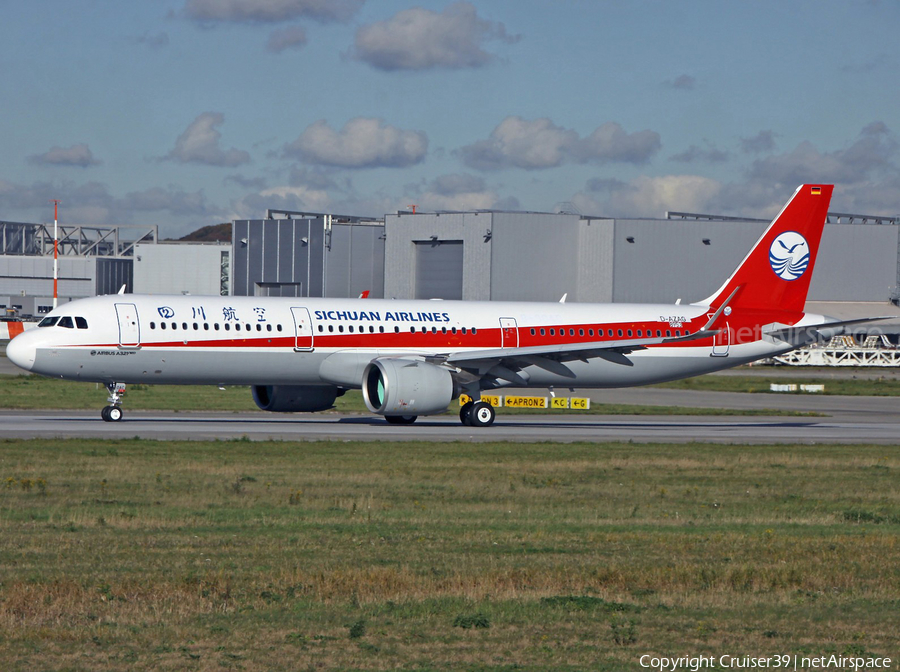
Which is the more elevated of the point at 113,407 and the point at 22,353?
the point at 22,353

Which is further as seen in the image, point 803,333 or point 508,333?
point 803,333

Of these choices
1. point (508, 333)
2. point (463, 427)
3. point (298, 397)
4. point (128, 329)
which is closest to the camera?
point (128, 329)

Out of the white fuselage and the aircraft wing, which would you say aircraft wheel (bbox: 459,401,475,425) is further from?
the white fuselage

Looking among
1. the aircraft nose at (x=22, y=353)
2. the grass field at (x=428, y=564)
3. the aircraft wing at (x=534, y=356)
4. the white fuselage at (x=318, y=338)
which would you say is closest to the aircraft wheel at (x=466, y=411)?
the aircraft wing at (x=534, y=356)

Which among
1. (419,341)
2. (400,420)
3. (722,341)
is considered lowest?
(400,420)

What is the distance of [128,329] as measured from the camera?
120 feet

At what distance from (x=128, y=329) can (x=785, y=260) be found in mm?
25828

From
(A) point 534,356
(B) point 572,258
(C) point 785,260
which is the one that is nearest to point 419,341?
(A) point 534,356

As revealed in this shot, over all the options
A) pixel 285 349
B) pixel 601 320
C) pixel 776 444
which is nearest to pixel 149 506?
pixel 285 349

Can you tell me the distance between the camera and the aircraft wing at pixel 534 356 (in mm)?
39062

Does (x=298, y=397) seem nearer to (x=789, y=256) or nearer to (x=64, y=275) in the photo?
(x=789, y=256)

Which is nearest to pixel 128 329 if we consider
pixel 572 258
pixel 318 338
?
pixel 318 338

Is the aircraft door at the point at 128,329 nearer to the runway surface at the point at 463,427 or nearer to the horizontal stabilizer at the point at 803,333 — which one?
the runway surface at the point at 463,427

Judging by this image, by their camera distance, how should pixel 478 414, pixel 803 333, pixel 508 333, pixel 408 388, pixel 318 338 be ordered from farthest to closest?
1. pixel 803 333
2. pixel 508 333
3. pixel 478 414
4. pixel 318 338
5. pixel 408 388
